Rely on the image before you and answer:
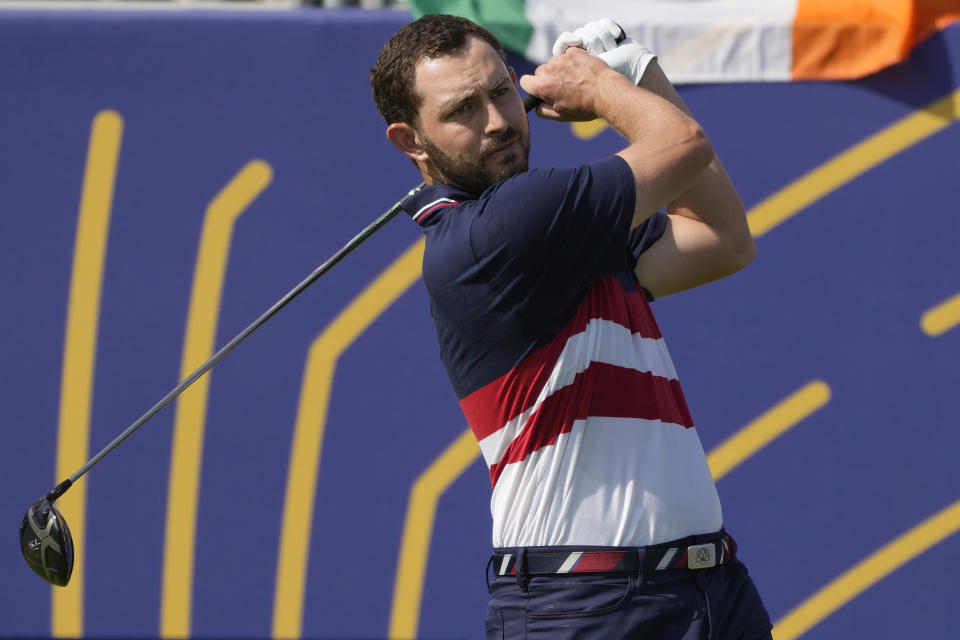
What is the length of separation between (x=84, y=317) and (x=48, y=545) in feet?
4.77

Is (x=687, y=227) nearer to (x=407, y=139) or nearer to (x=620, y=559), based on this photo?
(x=407, y=139)

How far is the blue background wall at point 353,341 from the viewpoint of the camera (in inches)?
149

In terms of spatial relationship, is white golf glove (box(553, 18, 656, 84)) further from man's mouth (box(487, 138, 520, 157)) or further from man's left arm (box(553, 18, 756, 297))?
man's mouth (box(487, 138, 520, 157))

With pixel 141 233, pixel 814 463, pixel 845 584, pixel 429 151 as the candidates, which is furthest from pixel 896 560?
pixel 141 233

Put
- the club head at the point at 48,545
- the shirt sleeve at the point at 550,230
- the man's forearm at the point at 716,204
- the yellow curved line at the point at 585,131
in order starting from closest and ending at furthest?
1. the shirt sleeve at the point at 550,230
2. the man's forearm at the point at 716,204
3. the club head at the point at 48,545
4. the yellow curved line at the point at 585,131

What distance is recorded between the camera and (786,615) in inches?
150

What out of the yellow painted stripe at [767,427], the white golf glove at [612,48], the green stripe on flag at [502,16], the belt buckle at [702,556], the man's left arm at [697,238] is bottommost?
the yellow painted stripe at [767,427]

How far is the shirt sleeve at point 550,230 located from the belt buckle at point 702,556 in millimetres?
507

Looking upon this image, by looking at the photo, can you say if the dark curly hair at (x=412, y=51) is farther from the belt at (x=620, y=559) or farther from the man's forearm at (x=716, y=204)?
the belt at (x=620, y=559)

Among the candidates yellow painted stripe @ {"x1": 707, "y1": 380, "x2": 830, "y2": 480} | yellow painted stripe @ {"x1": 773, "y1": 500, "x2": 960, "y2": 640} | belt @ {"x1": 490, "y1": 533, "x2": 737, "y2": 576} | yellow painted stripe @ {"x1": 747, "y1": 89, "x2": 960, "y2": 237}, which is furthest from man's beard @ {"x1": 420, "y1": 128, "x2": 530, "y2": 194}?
yellow painted stripe @ {"x1": 773, "y1": 500, "x2": 960, "y2": 640}

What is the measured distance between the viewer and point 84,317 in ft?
13.2

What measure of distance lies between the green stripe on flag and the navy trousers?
7.36 ft

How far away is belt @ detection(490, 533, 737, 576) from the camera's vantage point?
6.43ft

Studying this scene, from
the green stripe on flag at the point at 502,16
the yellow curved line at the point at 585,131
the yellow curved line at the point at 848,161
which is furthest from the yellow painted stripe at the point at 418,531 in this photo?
the green stripe on flag at the point at 502,16
